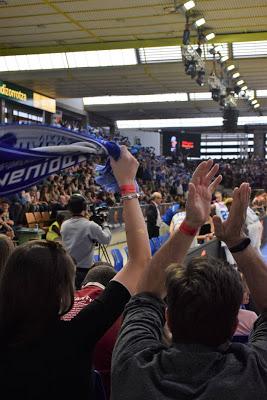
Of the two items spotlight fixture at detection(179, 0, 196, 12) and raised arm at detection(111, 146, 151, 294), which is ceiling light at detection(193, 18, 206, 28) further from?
raised arm at detection(111, 146, 151, 294)

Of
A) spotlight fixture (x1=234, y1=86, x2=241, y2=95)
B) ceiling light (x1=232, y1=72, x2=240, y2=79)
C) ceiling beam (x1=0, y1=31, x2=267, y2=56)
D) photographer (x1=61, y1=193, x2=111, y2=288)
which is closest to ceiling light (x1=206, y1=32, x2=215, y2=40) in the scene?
ceiling beam (x1=0, y1=31, x2=267, y2=56)

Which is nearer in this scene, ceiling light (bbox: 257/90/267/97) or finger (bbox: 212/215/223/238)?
finger (bbox: 212/215/223/238)

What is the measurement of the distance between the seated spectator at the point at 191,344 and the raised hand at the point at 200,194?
Result: 0.75ft

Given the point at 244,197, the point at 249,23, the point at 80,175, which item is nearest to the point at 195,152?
the point at 80,175

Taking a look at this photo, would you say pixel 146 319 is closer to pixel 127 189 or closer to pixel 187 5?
pixel 127 189

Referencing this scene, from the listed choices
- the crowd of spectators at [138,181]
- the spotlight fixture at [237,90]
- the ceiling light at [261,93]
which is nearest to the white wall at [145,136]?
the crowd of spectators at [138,181]

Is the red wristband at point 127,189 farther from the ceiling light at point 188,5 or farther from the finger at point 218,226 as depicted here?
the ceiling light at point 188,5

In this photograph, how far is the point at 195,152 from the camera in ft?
108

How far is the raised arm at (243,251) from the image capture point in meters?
1.57

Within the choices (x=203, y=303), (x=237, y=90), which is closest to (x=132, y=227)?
(x=203, y=303)

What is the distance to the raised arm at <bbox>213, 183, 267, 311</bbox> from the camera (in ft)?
5.15

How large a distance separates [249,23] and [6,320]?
1206 centimetres

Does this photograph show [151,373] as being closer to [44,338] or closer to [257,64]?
[44,338]

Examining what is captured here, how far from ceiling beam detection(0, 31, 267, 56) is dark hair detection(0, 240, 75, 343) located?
41.1 feet
